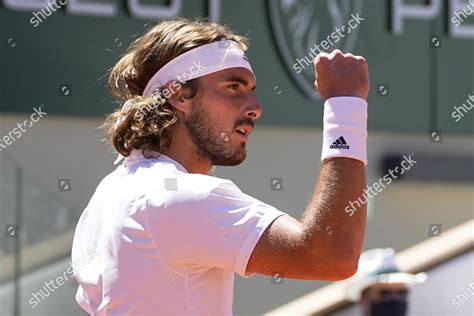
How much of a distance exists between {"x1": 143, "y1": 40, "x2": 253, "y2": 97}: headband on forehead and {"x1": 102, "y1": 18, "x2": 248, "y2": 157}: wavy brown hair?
0.05ft

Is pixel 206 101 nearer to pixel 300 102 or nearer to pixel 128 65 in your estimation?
pixel 128 65

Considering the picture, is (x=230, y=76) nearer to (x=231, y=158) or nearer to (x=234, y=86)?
(x=234, y=86)

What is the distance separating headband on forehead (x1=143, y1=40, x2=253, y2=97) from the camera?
2672 mm

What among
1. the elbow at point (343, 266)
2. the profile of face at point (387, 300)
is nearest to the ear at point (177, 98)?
the elbow at point (343, 266)

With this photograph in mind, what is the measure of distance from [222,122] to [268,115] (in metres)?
6.92

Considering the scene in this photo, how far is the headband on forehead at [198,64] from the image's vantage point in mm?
2672

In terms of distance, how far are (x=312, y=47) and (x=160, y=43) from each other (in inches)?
267

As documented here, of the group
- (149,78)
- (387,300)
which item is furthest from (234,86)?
(387,300)

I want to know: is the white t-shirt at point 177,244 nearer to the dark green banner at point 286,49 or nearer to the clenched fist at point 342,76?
the clenched fist at point 342,76

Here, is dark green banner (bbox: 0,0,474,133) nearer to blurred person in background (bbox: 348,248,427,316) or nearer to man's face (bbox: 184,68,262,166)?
blurred person in background (bbox: 348,248,427,316)

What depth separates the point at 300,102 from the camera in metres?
9.58

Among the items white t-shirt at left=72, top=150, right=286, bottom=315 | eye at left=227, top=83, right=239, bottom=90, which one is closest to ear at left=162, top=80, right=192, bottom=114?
eye at left=227, top=83, right=239, bottom=90

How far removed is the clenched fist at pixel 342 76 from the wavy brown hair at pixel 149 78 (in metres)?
0.35

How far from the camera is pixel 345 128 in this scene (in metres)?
2.44
